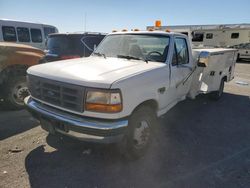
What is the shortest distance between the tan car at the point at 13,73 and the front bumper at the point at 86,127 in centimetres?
258

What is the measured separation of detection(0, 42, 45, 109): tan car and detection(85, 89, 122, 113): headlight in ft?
10.5

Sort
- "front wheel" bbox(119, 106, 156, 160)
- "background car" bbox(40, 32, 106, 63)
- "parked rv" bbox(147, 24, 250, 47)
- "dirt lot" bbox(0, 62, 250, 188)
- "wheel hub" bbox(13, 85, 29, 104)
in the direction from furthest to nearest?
"parked rv" bbox(147, 24, 250, 47)
"background car" bbox(40, 32, 106, 63)
"wheel hub" bbox(13, 85, 29, 104)
"front wheel" bbox(119, 106, 156, 160)
"dirt lot" bbox(0, 62, 250, 188)

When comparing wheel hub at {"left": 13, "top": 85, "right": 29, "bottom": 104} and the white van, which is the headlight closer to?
wheel hub at {"left": 13, "top": 85, "right": 29, "bottom": 104}

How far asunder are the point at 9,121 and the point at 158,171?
3.39 metres

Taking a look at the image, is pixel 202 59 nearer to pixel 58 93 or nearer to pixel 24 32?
pixel 58 93

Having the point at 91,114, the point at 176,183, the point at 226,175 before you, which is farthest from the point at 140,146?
the point at 226,175

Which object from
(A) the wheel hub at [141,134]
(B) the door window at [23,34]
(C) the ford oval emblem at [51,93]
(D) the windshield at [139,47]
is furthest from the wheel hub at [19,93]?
(B) the door window at [23,34]

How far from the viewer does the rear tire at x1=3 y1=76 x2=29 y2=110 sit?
15.8ft

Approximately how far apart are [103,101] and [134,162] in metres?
1.24

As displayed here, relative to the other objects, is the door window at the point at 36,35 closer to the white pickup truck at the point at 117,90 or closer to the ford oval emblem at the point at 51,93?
the white pickup truck at the point at 117,90

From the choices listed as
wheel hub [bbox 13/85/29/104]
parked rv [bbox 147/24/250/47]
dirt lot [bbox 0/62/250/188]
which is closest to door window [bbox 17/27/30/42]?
wheel hub [bbox 13/85/29/104]

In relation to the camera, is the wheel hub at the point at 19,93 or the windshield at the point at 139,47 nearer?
the windshield at the point at 139,47

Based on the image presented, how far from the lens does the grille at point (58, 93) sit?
2.54m

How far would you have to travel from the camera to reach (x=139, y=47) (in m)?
3.80
